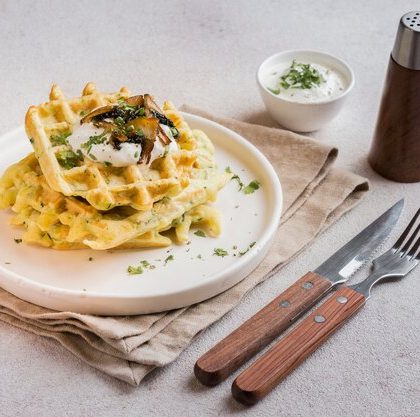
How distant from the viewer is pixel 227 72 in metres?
5.25

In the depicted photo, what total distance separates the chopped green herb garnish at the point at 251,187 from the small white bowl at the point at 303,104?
0.68 meters

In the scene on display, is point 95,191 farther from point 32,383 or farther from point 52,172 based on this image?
point 32,383

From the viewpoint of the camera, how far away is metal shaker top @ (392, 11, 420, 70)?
3809mm

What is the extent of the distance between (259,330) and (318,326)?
9.8 inches

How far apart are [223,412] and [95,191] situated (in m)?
1.04

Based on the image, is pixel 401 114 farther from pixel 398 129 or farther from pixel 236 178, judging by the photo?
pixel 236 178

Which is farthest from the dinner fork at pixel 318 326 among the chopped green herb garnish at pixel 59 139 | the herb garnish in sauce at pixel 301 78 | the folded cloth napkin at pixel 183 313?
the chopped green herb garnish at pixel 59 139

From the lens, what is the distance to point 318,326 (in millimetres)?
3268

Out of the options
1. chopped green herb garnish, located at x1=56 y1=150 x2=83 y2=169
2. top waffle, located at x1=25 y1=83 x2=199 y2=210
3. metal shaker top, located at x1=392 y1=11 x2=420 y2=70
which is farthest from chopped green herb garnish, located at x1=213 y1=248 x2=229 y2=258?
metal shaker top, located at x1=392 y1=11 x2=420 y2=70

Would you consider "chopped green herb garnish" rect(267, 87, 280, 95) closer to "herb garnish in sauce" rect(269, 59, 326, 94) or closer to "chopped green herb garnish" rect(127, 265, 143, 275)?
"herb garnish in sauce" rect(269, 59, 326, 94)

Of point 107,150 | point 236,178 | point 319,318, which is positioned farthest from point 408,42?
point 107,150

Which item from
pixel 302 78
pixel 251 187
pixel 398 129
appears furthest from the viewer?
pixel 302 78

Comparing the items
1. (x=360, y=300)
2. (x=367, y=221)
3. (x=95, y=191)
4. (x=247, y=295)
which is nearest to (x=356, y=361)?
(x=360, y=300)

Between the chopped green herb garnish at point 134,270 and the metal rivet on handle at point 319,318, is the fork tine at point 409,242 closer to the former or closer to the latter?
the metal rivet on handle at point 319,318
